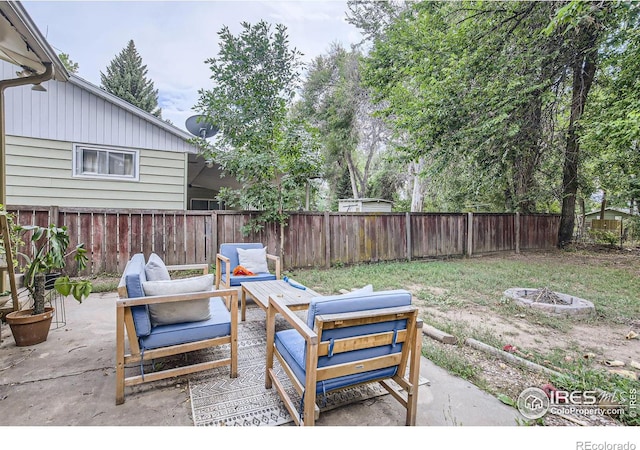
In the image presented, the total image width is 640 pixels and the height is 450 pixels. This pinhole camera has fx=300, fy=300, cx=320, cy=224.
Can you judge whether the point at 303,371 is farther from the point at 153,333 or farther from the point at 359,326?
the point at 153,333

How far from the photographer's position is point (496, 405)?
2.08 meters

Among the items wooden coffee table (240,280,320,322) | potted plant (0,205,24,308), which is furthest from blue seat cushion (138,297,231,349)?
potted plant (0,205,24,308)

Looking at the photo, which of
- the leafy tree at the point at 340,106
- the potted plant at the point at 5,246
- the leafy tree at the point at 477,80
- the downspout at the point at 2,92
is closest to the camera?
the potted plant at the point at 5,246

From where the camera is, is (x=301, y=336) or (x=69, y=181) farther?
(x=69, y=181)

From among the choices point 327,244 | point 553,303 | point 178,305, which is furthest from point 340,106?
point 178,305

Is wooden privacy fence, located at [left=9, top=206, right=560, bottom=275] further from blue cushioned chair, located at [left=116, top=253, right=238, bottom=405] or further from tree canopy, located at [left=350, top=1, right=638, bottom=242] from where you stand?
blue cushioned chair, located at [left=116, top=253, right=238, bottom=405]

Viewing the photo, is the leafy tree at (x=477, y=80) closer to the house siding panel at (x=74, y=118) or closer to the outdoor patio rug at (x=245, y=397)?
the house siding panel at (x=74, y=118)

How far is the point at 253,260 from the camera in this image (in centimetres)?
473

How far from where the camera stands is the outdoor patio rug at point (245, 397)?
1905 millimetres

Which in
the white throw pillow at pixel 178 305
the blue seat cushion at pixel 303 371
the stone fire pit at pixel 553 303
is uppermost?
the white throw pillow at pixel 178 305

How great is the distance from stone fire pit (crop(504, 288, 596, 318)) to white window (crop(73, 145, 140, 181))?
7652 millimetres

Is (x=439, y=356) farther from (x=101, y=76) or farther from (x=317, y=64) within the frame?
(x=101, y=76)

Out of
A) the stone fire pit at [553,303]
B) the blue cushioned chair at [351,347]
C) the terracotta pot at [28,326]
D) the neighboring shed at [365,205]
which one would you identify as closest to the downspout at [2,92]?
the terracotta pot at [28,326]

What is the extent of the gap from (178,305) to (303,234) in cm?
466
